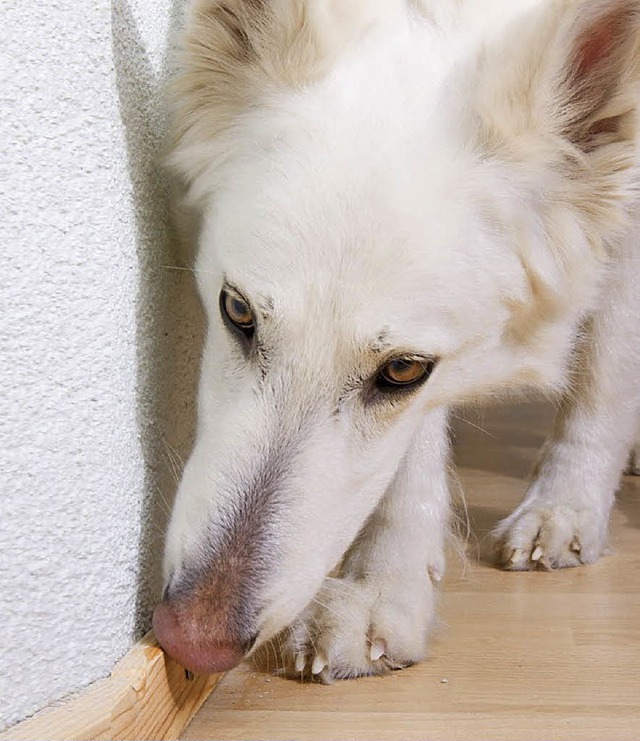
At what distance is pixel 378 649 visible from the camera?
65.7 inches

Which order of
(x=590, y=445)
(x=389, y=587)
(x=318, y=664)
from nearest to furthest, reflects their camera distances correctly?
(x=318, y=664), (x=389, y=587), (x=590, y=445)

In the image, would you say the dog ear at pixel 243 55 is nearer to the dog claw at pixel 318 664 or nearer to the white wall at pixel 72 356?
the white wall at pixel 72 356

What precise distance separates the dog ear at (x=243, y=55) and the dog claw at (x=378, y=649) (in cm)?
Result: 84

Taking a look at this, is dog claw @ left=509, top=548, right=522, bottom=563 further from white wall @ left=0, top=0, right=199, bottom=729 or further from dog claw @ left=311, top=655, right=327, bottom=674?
white wall @ left=0, top=0, right=199, bottom=729

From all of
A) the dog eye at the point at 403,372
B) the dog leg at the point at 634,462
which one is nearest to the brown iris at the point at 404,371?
the dog eye at the point at 403,372

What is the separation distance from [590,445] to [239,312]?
3.97 feet

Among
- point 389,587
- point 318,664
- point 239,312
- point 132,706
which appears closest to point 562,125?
point 239,312

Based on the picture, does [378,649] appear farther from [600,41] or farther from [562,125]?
[600,41]

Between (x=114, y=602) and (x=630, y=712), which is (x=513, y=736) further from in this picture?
(x=114, y=602)

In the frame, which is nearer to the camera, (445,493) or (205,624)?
(205,624)

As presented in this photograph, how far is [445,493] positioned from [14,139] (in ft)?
3.82

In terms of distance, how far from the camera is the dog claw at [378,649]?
1.66m

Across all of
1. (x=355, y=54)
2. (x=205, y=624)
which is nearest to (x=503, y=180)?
(x=355, y=54)

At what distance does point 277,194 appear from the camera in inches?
58.8
